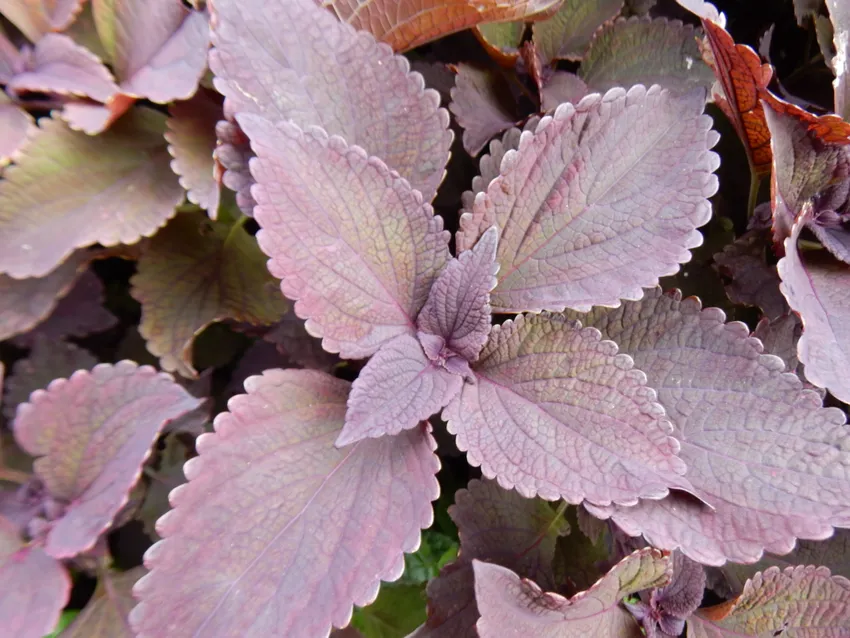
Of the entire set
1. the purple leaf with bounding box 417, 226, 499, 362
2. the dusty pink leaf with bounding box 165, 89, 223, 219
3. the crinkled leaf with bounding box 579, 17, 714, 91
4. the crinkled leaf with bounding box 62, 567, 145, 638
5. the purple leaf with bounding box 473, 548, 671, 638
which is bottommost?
the crinkled leaf with bounding box 62, 567, 145, 638

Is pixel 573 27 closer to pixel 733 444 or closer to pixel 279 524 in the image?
pixel 733 444

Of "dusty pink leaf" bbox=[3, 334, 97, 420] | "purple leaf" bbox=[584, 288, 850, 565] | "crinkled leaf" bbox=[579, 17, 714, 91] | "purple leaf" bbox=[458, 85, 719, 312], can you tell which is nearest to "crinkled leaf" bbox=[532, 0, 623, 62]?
"crinkled leaf" bbox=[579, 17, 714, 91]

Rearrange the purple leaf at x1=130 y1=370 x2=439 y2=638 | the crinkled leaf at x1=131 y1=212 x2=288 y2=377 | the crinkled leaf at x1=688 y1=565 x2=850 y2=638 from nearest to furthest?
1. the purple leaf at x1=130 y1=370 x2=439 y2=638
2. the crinkled leaf at x1=688 y1=565 x2=850 y2=638
3. the crinkled leaf at x1=131 y1=212 x2=288 y2=377

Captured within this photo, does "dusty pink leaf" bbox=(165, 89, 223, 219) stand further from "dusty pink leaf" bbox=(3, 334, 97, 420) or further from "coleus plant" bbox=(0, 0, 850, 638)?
"dusty pink leaf" bbox=(3, 334, 97, 420)

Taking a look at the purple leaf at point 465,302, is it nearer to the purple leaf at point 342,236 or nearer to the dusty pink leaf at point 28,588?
the purple leaf at point 342,236

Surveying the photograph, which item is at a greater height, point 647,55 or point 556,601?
point 647,55

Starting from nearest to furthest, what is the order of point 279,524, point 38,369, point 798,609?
point 279,524 → point 798,609 → point 38,369

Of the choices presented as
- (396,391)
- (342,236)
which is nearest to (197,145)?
(342,236)

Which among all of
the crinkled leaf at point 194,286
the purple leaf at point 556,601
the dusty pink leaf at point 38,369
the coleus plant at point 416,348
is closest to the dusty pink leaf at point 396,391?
the coleus plant at point 416,348
